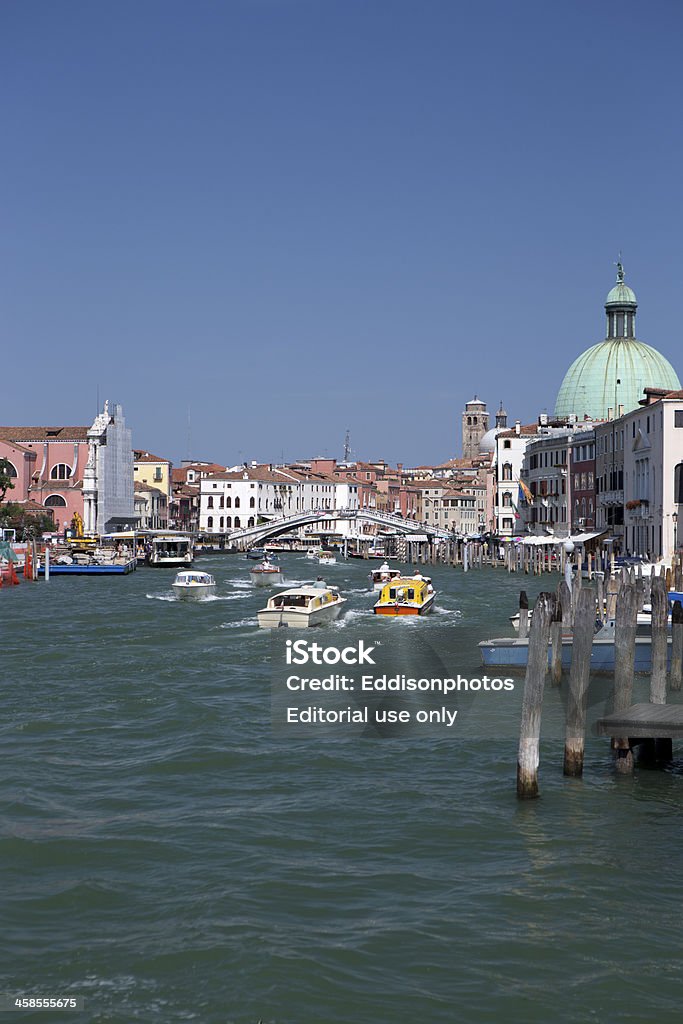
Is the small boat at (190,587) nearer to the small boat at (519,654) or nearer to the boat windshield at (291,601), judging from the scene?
the boat windshield at (291,601)

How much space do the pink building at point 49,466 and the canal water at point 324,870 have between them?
64.8 m

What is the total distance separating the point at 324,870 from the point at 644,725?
11.3 feet

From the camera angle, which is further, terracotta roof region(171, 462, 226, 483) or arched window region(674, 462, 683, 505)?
terracotta roof region(171, 462, 226, 483)

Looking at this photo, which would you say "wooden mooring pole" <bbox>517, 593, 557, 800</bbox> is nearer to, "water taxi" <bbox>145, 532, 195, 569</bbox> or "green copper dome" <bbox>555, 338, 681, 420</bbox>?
"water taxi" <bbox>145, 532, 195, 569</bbox>

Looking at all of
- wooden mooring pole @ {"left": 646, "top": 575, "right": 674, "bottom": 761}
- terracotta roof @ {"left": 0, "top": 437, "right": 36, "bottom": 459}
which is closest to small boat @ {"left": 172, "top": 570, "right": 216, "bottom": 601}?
wooden mooring pole @ {"left": 646, "top": 575, "right": 674, "bottom": 761}

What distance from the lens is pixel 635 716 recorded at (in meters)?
11.1

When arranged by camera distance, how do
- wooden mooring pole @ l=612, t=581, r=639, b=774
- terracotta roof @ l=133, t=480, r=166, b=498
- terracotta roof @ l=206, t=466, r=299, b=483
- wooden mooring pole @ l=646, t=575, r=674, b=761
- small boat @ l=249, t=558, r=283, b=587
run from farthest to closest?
terracotta roof @ l=206, t=466, r=299, b=483
terracotta roof @ l=133, t=480, r=166, b=498
small boat @ l=249, t=558, r=283, b=587
wooden mooring pole @ l=646, t=575, r=674, b=761
wooden mooring pole @ l=612, t=581, r=639, b=774

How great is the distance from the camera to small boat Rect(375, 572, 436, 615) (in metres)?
28.2

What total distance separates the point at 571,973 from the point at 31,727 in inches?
326

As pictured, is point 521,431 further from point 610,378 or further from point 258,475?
point 258,475

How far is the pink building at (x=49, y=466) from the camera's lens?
78812 mm

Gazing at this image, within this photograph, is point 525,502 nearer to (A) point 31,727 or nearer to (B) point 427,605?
(B) point 427,605

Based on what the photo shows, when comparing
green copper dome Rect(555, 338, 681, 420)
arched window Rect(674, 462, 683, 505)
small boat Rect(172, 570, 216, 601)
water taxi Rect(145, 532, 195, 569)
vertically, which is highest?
green copper dome Rect(555, 338, 681, 420)

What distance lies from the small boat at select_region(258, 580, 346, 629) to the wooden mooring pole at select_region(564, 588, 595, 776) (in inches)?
572
